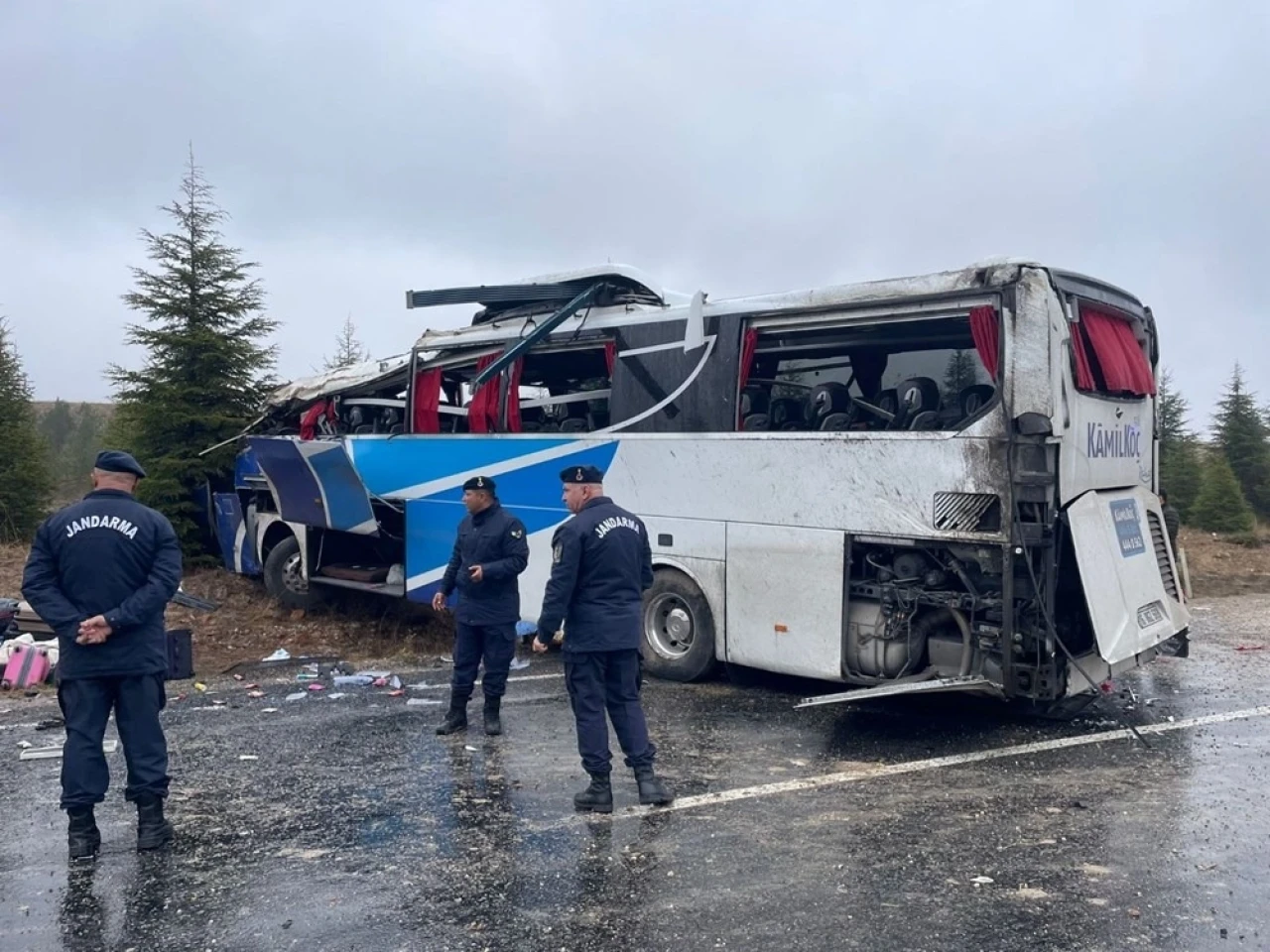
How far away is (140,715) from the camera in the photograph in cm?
495

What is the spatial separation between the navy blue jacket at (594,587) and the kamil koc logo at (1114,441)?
10.6 ft

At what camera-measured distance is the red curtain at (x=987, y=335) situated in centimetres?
657

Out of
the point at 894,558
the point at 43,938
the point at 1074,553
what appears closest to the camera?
the point at 43,938

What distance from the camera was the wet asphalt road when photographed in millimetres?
3992

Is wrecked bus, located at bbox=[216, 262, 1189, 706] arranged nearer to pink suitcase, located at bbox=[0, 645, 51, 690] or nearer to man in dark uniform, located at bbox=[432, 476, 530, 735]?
man in dark uniform, located at bbox=[432, 476, 530, 735]

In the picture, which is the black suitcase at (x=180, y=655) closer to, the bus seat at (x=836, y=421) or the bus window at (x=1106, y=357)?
the bus seat at (x=836, y=421)

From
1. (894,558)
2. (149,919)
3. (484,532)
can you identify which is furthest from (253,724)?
(894,558)

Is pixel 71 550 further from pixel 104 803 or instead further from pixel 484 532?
pixel 484 532

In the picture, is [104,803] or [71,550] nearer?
[71,550]

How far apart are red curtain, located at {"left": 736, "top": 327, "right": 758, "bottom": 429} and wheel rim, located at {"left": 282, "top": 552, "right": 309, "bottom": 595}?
6.30m

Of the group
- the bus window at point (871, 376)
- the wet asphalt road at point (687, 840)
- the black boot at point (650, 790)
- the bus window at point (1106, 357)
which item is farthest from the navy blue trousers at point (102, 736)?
the bus window at point (1106, 357)

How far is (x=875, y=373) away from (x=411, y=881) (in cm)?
463

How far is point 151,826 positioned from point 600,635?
7.38ft

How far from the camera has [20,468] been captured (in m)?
18.9
